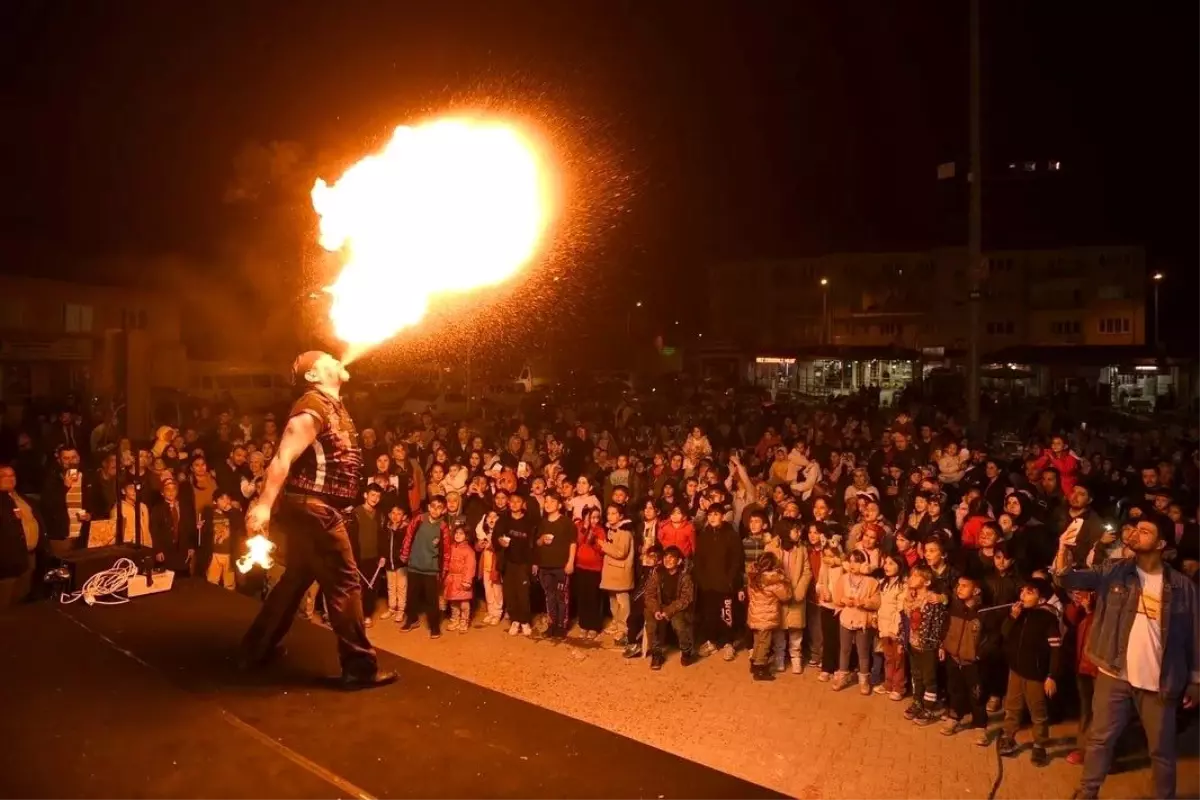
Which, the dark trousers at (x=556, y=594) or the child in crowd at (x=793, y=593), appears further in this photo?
the dark trousers at (x=556, y=594)

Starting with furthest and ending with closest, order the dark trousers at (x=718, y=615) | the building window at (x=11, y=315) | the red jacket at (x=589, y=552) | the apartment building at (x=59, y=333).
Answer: the building window at (x=11, y=315)
the apartment building at (x=59, y=333)
the red jacket at (x=589, y=552)
the dark trousers at (x=718, y=615)

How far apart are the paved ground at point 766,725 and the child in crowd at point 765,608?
0.49 ft

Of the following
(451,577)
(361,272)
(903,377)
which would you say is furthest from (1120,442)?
(903,377)

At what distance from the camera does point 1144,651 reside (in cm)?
422

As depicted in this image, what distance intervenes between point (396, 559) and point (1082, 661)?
18.4 ft

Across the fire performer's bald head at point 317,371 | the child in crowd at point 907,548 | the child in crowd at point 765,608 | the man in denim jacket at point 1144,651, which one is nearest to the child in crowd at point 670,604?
the child in crowd at point 765,608

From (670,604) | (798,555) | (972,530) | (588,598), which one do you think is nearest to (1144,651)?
(972,530)

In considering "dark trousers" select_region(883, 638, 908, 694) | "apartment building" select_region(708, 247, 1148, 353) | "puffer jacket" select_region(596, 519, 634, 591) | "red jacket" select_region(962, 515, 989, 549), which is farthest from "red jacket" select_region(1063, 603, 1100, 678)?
"apartment building" select_region(708, 247, 1148, 353)

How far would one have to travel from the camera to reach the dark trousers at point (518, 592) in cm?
788

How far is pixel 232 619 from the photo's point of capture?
4910 mm

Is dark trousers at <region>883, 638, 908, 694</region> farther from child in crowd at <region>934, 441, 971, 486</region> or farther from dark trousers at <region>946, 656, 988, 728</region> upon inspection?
child in crowd at <region>934, 441, 971, 486</region>

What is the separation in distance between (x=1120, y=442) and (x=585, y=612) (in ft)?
33.9

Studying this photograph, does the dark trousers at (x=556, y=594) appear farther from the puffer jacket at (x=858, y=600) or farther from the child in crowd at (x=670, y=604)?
the puffer jacket at (x=858, y=600)

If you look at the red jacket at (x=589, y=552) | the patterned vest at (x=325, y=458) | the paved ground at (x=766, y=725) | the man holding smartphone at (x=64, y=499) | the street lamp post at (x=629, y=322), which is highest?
the street lamp post at (x=629, y=322)
